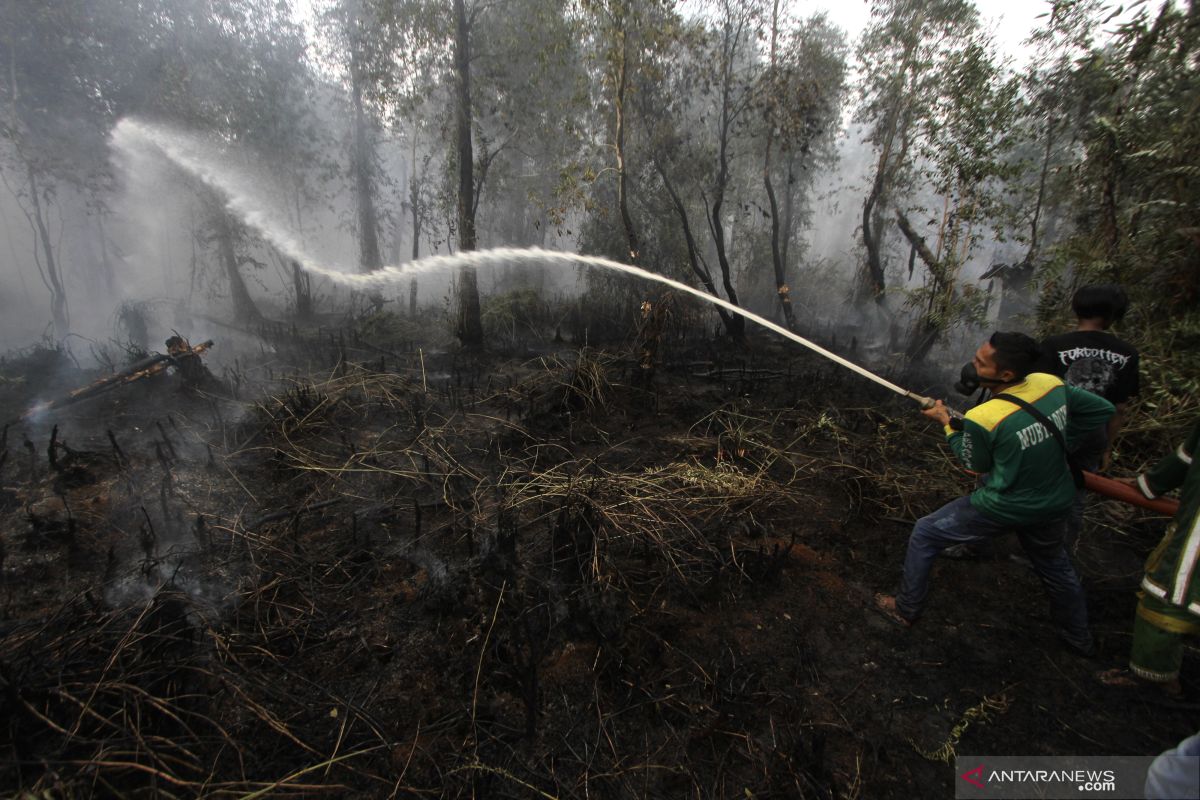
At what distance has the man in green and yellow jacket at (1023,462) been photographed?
2.58 m

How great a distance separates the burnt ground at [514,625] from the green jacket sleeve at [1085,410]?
141 cm

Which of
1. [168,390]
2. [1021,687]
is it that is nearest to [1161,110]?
[1021,687]

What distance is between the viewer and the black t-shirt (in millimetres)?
3160

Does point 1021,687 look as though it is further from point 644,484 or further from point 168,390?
point 168,390

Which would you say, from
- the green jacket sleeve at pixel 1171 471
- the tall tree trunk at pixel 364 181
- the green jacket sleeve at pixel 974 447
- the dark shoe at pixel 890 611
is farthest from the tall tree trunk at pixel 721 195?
the tall tree trunk at pixel 364 181

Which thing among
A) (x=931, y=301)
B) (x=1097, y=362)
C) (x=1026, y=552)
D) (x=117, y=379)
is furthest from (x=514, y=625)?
(x=931, y=301)

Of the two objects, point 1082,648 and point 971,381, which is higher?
point 971,381

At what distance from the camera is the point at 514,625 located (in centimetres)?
291

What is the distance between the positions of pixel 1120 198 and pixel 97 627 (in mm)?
10174

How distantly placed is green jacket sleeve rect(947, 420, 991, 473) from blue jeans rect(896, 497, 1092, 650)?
0.26 metres

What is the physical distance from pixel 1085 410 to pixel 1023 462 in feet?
2.21

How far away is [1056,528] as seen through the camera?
→ 2797mm

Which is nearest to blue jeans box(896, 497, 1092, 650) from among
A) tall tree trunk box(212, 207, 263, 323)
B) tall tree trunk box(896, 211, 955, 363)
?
tall tree trunk box(896, 211, 955, 363)

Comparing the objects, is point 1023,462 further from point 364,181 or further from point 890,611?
point 364,181
